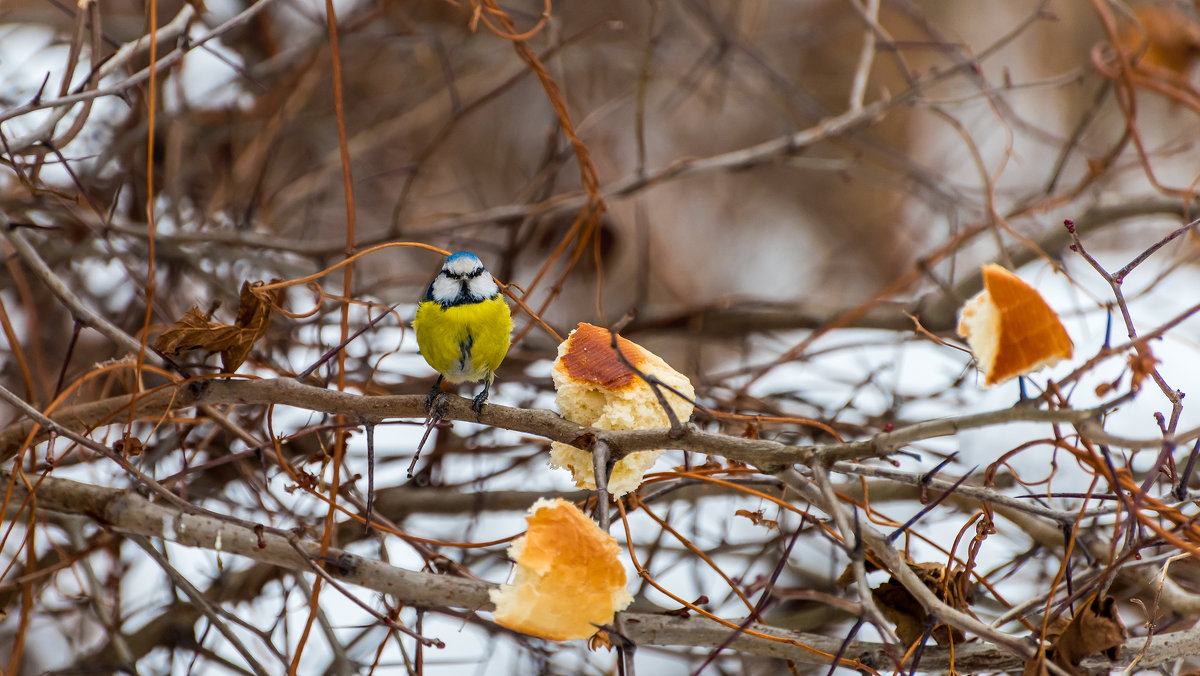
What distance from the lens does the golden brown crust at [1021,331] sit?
36.4 inches

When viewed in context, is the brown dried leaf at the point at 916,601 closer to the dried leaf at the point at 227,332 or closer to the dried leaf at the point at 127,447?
the dried leaf at the point at 227,332

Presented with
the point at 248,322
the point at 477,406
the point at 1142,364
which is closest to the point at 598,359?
the point at 477,406

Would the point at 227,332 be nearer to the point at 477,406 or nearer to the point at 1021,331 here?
the point at 477,406

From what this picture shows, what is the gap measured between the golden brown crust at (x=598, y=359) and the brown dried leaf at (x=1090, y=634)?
0.62m

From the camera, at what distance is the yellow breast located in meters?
1.40

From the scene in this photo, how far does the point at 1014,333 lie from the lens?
3.11 feet

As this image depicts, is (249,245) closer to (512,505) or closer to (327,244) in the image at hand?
(327,244)

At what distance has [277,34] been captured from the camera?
3266 mm

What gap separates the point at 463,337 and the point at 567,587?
1.63 feet

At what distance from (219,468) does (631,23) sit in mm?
2965

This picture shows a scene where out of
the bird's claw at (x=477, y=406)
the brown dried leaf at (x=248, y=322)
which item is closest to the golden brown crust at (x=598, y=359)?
the bird's claw at (x=477, y=406)

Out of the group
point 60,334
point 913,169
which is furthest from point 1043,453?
point 60,334

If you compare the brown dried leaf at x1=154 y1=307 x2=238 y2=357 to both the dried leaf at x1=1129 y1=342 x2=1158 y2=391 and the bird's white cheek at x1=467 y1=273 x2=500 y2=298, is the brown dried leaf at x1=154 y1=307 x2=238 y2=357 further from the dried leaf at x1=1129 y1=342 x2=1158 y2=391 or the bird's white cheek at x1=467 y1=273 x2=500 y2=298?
the dried leaf at x1=1129 y1=342 x2=1158 y2=391

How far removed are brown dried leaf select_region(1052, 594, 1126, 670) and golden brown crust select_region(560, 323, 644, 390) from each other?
2.03ft
